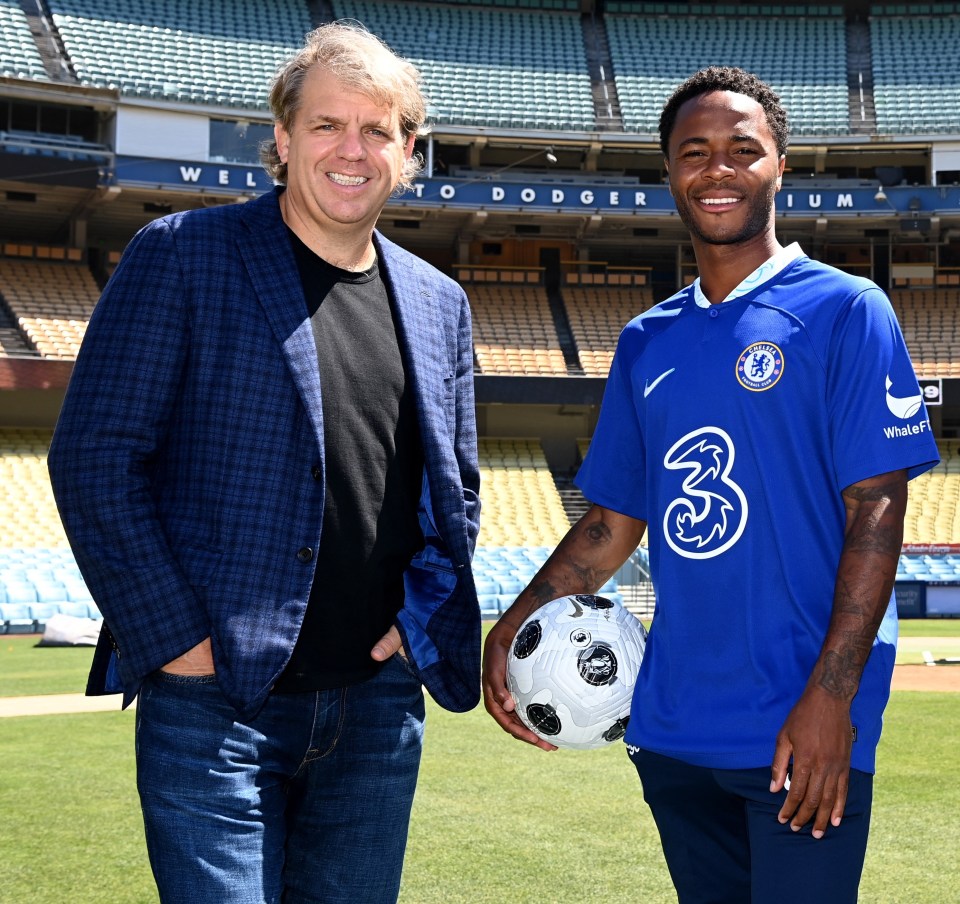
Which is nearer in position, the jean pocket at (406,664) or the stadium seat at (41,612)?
the jean pocket at (406,664)

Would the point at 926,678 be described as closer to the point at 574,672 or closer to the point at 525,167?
the point at 574,672

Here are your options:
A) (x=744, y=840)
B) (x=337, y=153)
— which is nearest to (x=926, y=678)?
(x=744, y=840)

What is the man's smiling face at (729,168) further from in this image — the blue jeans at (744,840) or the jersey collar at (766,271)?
the blue jeans at (744,840)

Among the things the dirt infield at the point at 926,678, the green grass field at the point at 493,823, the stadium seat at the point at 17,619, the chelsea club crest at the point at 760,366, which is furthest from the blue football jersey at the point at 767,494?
the stadium seat at the point at 17,619

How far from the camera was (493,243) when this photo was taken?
3972 centimetres

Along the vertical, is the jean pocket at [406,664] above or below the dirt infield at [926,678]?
above

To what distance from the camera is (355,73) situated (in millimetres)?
3094

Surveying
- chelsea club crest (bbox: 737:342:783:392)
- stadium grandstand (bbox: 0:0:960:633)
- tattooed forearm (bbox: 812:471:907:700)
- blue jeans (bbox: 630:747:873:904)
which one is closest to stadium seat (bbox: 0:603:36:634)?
stadium grandstand (bbox: 0:0:960:633)

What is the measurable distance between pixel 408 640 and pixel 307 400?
0.71 meters

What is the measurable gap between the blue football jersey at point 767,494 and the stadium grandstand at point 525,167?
25461 millimetres

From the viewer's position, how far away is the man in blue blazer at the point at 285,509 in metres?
2.74

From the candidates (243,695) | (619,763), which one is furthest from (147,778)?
(619,763)

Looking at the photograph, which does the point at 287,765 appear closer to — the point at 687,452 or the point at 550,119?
the point at 687,452

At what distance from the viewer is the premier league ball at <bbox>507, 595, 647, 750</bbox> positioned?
3.61 meters
